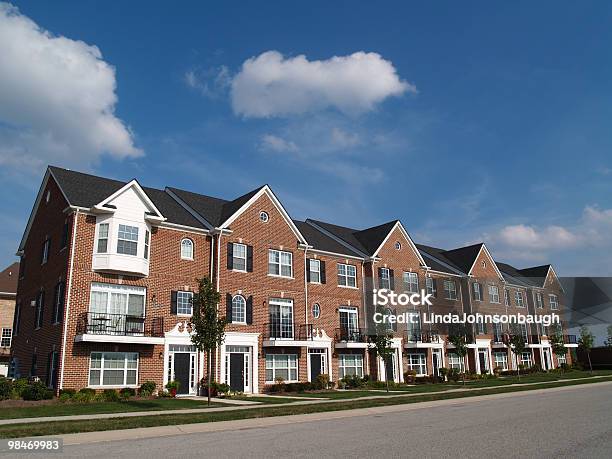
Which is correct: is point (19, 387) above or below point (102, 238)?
below

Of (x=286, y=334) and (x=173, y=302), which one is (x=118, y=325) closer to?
(x=173, y=302)

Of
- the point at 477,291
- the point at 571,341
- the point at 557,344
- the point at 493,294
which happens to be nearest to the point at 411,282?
the point at 477,291

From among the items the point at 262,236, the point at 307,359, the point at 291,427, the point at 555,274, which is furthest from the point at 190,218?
the point at 555,274

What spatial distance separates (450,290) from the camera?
4466cm

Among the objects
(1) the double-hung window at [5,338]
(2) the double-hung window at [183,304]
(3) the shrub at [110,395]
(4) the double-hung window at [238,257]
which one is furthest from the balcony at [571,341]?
(1) the double-hung window at [5,338]

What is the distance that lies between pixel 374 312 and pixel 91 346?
18634 millimetres

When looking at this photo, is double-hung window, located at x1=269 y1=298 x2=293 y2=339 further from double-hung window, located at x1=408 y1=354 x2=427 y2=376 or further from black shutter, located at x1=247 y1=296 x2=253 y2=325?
double-hung window, located at x1=408 y1=354 x2=427 y2=376

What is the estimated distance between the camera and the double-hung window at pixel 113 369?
78.3 ft

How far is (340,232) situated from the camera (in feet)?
135

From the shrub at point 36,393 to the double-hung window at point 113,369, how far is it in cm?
195

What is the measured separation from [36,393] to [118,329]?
4371mm

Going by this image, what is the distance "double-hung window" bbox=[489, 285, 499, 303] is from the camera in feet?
159

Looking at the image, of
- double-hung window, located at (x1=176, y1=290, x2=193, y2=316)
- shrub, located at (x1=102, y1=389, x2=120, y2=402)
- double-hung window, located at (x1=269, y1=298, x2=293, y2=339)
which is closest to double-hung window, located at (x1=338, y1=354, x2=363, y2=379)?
double-hung window, located at (x1=269, y1=298, x2=293, y2=339)

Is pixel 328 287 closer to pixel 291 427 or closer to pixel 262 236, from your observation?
pixel 262 236
